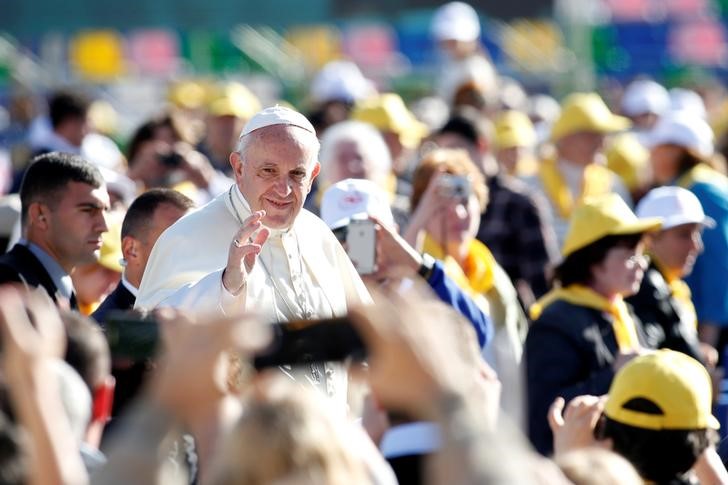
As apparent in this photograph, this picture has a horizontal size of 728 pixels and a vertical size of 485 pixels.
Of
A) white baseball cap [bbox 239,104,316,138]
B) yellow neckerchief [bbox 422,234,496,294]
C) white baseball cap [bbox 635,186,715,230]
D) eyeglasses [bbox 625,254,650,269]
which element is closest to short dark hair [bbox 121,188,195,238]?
white baseball cap [bbox 239,104,316,138]

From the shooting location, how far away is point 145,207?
6512 millimetres

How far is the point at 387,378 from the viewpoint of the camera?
129 inches

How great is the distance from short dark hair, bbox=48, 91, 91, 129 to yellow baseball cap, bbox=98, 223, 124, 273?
3.71 metres

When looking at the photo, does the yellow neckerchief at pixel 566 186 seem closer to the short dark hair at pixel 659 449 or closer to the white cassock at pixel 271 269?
the white cassock at pixel 271 269

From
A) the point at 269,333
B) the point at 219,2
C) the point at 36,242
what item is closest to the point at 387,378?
the point at 269,333

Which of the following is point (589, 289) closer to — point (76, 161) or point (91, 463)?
point (76, 161)

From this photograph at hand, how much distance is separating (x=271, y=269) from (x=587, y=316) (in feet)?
5.64

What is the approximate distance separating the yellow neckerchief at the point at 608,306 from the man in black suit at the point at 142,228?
1.57 meters

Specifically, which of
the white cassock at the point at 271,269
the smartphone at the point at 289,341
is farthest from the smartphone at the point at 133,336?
the white cassock at the point at 271,269

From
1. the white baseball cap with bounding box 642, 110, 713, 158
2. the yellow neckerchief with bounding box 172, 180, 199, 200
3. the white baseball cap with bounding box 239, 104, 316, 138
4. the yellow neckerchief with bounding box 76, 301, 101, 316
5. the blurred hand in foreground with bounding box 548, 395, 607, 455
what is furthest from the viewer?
the white baseball cap with bounding box 642, 110, 713, 158

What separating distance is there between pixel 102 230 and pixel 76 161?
0.31 meters

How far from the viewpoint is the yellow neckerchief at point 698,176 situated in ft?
31.0

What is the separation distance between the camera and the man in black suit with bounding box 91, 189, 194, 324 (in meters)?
6.25

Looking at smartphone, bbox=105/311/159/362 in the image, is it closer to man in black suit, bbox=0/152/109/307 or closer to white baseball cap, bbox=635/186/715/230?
man in black suit, bbox=0/152/109/307
